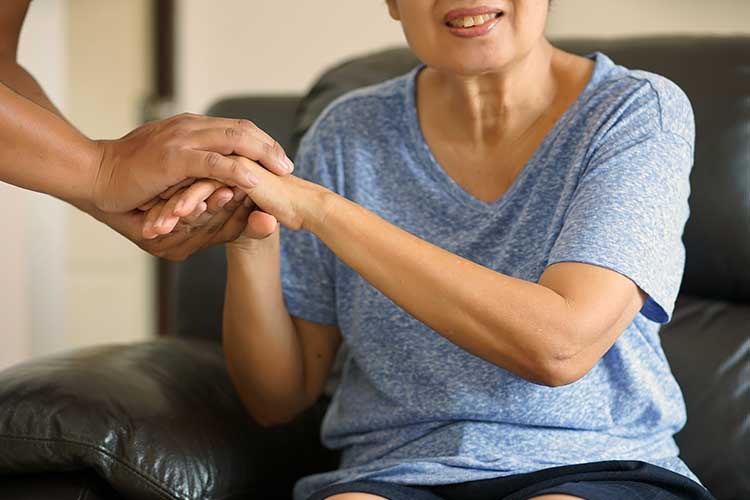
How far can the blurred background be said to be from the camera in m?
2.37

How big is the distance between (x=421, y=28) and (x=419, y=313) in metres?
0.38

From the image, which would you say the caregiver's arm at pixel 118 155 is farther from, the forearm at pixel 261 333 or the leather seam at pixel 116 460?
the leather seam at pixel 116 460

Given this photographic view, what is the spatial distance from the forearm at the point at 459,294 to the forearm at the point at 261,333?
20 centimetres

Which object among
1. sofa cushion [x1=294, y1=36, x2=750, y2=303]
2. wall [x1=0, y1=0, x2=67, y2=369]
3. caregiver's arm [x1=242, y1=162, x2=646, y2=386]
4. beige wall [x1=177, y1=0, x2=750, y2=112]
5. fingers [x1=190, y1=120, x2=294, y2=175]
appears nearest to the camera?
caregiver's arm [x1=242, y1=162, x2=646, y2=386]

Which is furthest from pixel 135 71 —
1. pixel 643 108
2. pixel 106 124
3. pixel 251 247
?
pixel 643 108

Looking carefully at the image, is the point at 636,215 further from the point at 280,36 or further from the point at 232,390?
the point at 280,36

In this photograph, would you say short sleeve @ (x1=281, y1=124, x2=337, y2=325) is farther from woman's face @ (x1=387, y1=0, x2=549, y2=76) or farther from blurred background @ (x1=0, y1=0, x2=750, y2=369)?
blurred background @ (x1=0, y1=0, x2=750, y2=369)

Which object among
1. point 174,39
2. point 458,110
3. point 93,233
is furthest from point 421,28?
point 93,233

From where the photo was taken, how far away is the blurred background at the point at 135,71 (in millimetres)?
2371

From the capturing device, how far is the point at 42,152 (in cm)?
116

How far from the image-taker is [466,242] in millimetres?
1258

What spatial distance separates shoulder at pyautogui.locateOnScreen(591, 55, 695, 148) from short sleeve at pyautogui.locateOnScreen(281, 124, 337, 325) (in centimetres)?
38

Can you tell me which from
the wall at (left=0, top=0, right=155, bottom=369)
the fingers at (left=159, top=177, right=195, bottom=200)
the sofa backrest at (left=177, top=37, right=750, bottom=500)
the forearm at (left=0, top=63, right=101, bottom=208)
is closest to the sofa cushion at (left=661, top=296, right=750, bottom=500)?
the sofa backrest at (left=177, top=37, right=750, bottom=500)

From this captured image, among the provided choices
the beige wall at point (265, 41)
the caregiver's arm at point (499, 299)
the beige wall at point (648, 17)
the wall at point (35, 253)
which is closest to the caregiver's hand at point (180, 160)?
the caregiver's arm at point (499, 299)
